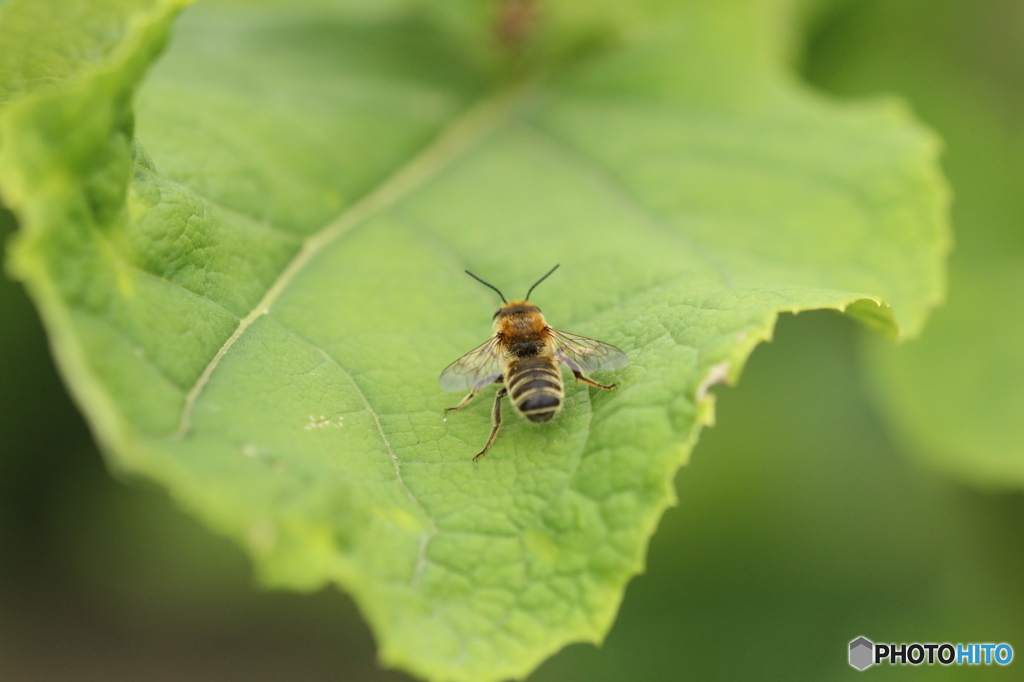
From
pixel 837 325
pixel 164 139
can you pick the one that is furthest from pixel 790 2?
pixel 164 139

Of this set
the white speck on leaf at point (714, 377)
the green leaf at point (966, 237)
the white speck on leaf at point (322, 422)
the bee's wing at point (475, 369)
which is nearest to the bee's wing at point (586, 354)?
the bee's wing at point (475, 369)

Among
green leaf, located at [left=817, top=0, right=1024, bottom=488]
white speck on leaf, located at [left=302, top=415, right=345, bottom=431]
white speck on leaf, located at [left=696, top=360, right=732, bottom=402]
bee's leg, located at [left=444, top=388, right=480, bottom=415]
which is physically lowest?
white speck on leaf, located at [left=302, top=415, right=345, bottom=431]

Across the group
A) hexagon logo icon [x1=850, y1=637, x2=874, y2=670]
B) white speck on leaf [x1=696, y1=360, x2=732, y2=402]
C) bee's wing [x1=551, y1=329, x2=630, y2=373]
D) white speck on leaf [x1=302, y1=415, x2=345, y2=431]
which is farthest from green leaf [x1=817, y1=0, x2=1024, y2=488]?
white speck on leaf [x1=302, y1=415, x2=345, y2=431]

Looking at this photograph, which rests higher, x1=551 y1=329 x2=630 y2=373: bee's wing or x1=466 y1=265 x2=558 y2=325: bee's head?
x1=466 y1=265 x2=558 y2=325: bee's head

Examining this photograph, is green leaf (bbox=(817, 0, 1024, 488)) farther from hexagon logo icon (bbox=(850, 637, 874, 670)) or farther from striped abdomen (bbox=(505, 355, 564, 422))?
striped abdomen (bbox=(505, 355, 564, 422))

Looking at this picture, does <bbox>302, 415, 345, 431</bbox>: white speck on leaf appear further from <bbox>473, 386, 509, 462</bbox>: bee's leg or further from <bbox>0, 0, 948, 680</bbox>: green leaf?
<bbox>473, 386, 509, 462</bbox>: bee's leg

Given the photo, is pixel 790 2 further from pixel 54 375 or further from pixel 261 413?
pixel 54 375

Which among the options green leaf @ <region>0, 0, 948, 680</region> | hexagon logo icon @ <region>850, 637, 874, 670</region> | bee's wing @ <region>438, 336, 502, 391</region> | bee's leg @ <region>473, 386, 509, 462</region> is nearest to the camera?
green leaf @ <region>0, 0, 948, 680</region>

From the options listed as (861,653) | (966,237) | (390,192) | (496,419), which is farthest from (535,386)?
(966,237)

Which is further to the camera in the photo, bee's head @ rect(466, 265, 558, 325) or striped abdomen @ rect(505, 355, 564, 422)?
bee's head @ rect(466, 265, 558, 325)

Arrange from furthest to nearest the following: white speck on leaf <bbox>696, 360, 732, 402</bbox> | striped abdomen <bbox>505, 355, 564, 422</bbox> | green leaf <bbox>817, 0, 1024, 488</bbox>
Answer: green leaf <bbox>817, 0, 1024, 488</bbox> → striped abdomen <bbox>505, 355, 564, 422</bbox> → white speck on leaf <bbox>696, 360, 732, 402</bbox>
